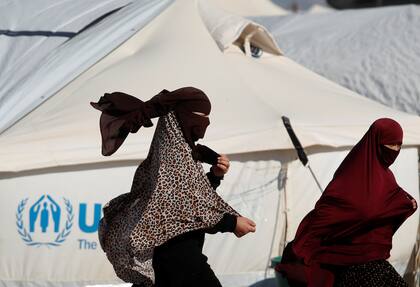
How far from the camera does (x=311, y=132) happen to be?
6.50 meters

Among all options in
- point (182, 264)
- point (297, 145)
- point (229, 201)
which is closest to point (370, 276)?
point (182, 264)

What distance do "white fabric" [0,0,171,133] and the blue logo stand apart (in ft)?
2.10

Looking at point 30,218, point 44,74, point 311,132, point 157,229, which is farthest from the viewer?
point 44,74

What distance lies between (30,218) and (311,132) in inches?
77.0

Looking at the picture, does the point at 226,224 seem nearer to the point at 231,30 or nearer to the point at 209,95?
the point at 209,95

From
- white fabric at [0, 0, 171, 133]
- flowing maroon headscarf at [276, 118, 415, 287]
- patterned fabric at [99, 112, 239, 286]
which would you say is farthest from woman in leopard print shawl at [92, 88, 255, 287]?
white fabric at [0, 0, 171, 133]

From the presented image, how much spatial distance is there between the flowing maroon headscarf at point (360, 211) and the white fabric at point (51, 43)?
2.70m

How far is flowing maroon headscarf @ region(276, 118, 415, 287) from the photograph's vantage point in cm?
446

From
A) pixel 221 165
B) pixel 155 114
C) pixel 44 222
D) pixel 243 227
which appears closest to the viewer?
pixel 243 227

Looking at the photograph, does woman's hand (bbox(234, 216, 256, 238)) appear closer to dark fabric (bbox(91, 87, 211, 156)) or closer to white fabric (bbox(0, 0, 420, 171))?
dark fabric (bbox(91, 87, 211, 156))

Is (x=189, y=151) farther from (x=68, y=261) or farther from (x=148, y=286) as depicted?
(x=68, y=261)

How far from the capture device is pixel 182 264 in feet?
12.8

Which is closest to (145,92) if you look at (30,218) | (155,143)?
(30,218)

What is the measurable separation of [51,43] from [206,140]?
6.49ft
